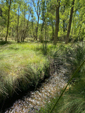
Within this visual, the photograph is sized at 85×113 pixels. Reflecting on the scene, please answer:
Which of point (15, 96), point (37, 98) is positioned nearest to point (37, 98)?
point (37, 98)

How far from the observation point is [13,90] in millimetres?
2434

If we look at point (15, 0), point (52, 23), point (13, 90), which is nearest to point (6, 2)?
point (15, 0)

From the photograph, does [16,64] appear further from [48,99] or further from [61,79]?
[61,79]

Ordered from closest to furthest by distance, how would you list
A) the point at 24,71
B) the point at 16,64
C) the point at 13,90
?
the point at 13,90 → the point at 24,71 → the point at 16,64

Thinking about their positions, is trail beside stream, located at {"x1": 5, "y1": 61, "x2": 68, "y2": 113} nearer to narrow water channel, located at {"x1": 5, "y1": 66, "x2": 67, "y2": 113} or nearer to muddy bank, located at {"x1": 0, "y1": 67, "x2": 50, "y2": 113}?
narrow water channel, located at {"x1": 5, "y1": 66, "x2": 67, "y2": 113}

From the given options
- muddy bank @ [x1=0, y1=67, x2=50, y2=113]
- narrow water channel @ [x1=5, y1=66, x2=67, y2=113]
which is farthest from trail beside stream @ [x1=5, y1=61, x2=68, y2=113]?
muddy bank @ [x1=0, y1=67, x2=50, y2=113]

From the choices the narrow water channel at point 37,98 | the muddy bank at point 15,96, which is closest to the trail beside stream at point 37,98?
the narrow water channel at point 37,98

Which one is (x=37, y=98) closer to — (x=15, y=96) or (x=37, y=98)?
Result: (x=37, y=98)

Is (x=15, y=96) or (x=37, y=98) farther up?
(x=15, y=96)

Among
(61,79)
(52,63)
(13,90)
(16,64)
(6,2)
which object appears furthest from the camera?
(6,2)

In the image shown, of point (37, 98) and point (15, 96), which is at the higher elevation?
point (15, 96)

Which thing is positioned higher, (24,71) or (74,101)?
(24,71)

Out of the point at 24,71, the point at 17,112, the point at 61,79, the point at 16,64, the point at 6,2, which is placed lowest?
the point at 17,112

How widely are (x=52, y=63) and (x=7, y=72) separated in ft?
7.75
